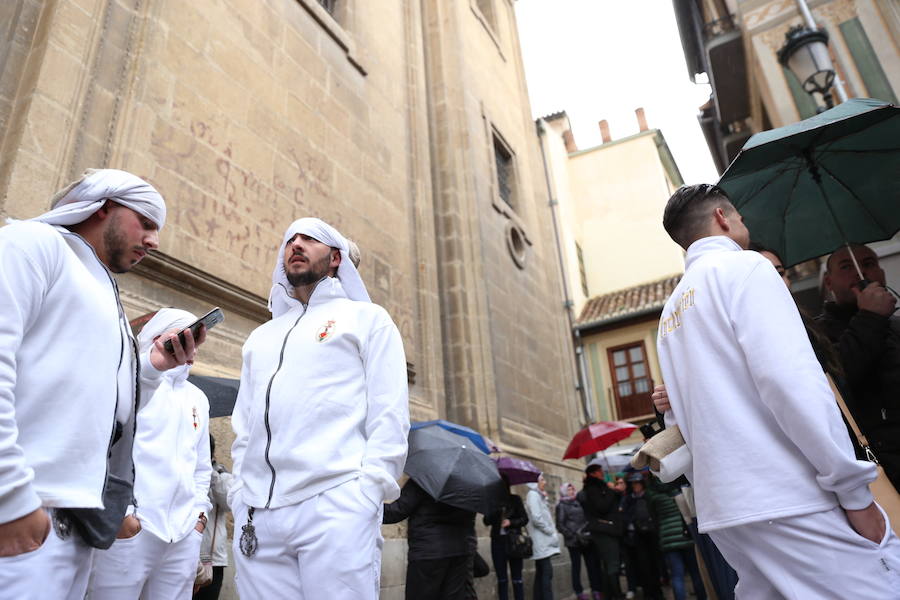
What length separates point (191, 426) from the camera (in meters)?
3.57

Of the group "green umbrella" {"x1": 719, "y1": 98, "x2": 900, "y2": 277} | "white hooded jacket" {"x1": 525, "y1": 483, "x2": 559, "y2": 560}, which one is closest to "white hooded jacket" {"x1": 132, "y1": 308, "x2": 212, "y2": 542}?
"green umbrella" {"x1": 719, "y1": 98, "x2": 900, "y2": 277}

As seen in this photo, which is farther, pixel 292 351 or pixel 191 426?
pixel 191 426

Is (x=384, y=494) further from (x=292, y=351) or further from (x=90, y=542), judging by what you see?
(x=90, y=542)

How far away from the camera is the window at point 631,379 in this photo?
21859 mm

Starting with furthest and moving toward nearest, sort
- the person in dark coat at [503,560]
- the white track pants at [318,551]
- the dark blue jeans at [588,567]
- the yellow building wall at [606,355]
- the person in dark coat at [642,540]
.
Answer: the yellow building wall at [606,355], the dark blue jeans at [588,567], the person in dark coat at [642,540], the person in dark coat at [503,560], the white track pants at [318,551]

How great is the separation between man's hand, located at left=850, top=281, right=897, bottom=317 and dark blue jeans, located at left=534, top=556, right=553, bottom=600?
6.11 m

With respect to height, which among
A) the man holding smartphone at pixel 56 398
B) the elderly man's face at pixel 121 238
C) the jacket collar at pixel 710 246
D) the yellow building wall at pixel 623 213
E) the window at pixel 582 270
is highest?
the yellow building wall at pixel 623 213

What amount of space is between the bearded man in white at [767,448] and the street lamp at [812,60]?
15.0ft

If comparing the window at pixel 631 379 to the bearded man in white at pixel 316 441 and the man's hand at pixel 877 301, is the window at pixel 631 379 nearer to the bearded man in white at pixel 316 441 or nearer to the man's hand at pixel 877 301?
the man's hand at pixel 877 301

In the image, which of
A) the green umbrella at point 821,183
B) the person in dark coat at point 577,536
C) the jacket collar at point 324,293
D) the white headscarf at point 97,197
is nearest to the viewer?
the white headscarf at point 97,197

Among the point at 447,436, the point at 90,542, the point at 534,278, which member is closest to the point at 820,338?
the point at 90,542

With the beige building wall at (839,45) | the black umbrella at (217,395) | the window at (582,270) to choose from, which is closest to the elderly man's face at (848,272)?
the black umbrella at (217,395)

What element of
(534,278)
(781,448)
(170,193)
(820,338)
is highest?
(534,278)

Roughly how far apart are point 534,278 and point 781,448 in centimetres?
1236
